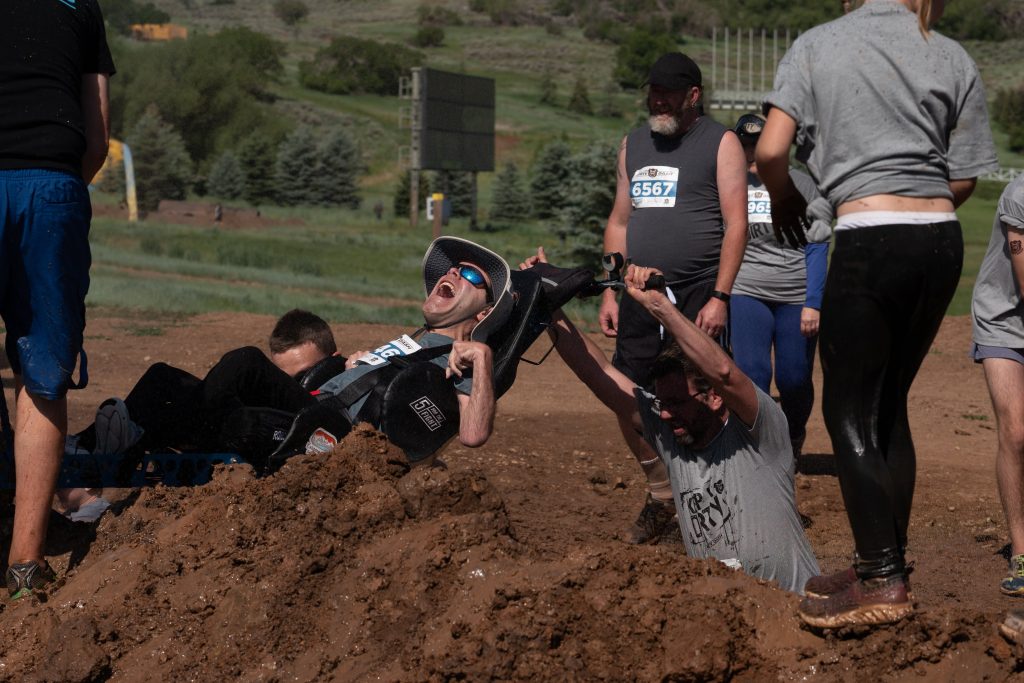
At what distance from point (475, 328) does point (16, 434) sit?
5.66ft

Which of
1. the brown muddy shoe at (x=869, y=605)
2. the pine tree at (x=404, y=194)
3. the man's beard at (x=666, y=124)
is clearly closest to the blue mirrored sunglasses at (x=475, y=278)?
the man's beard at (x=666, y=124)

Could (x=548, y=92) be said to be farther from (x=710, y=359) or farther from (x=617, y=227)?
(x=710, y=359)

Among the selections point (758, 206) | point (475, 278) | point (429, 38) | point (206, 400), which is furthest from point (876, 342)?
point (429, 38)

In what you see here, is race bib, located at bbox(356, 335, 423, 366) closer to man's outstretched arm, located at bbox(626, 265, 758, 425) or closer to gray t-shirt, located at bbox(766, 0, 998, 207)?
man's outstretched arm, located at bbox(626, 265, 758, 425)

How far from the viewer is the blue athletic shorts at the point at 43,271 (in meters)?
4.80

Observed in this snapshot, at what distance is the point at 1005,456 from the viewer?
5.46m

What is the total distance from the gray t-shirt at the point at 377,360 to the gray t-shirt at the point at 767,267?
2496 mm

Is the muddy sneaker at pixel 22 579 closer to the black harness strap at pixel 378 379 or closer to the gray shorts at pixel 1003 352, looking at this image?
the black harness strap at pixel 378 379

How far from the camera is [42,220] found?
15.8ft

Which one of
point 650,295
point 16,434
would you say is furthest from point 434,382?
point 16,434

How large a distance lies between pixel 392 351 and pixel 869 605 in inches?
94.7

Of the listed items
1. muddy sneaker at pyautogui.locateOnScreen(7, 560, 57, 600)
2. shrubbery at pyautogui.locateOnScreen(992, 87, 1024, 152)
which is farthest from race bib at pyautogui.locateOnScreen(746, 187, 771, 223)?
shrubbery at pyautogui.locateOnScreen(992, 87, 1024, 152)

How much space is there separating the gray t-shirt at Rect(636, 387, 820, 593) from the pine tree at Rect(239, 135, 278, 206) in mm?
66327

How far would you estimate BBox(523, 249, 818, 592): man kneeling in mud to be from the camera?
450 centimetres
